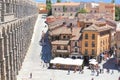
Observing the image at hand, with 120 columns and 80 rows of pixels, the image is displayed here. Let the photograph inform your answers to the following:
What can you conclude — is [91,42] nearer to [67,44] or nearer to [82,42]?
[82,42]

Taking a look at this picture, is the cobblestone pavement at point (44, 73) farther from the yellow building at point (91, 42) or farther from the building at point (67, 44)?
the yellow building at point (91, 42)

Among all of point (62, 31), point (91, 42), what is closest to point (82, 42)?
point (91, 42)

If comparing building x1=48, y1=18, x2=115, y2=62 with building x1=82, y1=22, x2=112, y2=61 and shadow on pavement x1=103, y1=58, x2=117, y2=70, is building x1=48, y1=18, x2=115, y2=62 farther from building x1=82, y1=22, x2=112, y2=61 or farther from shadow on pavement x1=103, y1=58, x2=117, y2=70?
shadow on pavement x1=103, y1=58, x2=117, y2=70

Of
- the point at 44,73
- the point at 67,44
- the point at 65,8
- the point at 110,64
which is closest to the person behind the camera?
the point at 44,73

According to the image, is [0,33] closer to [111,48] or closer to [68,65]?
[68,65]

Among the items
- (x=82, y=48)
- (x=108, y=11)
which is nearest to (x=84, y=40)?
(x=82, y=48)

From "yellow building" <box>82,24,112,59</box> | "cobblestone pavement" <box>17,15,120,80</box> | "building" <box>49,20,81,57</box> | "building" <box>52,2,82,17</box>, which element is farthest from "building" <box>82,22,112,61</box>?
"building" <box>52,2,82,17</box>

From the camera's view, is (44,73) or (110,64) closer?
(44,73)

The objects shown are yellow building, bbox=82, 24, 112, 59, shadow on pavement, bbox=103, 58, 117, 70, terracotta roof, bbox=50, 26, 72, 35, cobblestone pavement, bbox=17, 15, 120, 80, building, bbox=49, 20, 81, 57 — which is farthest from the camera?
terracotta roof, bbox=50, 26, 72, 35

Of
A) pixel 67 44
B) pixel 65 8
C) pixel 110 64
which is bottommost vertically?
pixel 110 64

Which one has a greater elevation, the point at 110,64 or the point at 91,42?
the point at 91,42

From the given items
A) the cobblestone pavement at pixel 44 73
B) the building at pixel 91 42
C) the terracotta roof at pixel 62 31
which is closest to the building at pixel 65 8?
the terracotta roof at pixel 62 31

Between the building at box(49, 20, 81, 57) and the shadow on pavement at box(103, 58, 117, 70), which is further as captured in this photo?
the building at box(49, 20, 81, 57)

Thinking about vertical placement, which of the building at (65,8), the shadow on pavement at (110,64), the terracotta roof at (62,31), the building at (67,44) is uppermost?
the building at (65,8)
